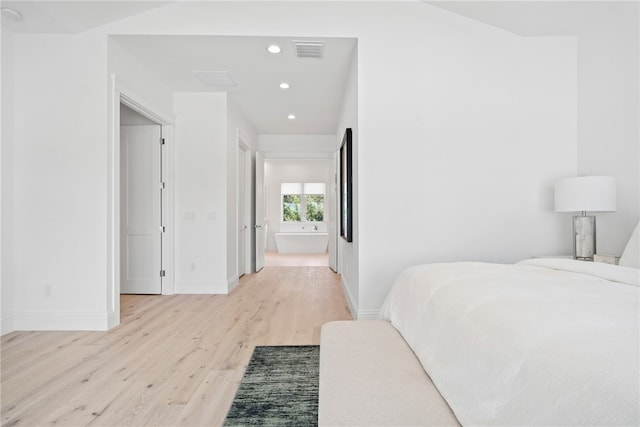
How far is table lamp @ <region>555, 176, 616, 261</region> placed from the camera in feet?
8.53

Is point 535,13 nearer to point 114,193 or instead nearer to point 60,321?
point 114,193

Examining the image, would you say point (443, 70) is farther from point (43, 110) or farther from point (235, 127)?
point (43, 110)

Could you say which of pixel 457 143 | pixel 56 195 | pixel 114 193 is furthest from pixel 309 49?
pixel 56 195

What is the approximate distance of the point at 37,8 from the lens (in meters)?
2.77

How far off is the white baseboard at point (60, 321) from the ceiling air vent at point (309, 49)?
2919 mm

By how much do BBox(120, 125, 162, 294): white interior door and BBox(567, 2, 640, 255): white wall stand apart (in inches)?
177

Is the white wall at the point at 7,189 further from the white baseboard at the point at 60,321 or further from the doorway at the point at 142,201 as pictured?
the doorway at the point at 142,201

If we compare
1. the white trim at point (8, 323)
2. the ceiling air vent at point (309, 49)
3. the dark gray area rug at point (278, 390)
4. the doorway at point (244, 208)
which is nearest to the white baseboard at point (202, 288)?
the doorway at point (244, 208)

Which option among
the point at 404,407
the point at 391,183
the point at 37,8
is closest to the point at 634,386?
the point at 404,407

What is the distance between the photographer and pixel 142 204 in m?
4.45

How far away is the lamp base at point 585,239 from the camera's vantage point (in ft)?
8.98

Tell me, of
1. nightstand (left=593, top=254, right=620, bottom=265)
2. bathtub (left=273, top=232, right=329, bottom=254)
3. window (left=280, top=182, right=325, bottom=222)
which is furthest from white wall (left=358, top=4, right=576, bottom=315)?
window (left=280, top=182, right=325, bottom=222)

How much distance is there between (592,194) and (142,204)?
4.58 metres

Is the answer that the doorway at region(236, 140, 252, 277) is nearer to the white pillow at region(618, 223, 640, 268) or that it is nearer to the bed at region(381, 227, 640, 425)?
the bed at region(381, 227, 640, 425)
